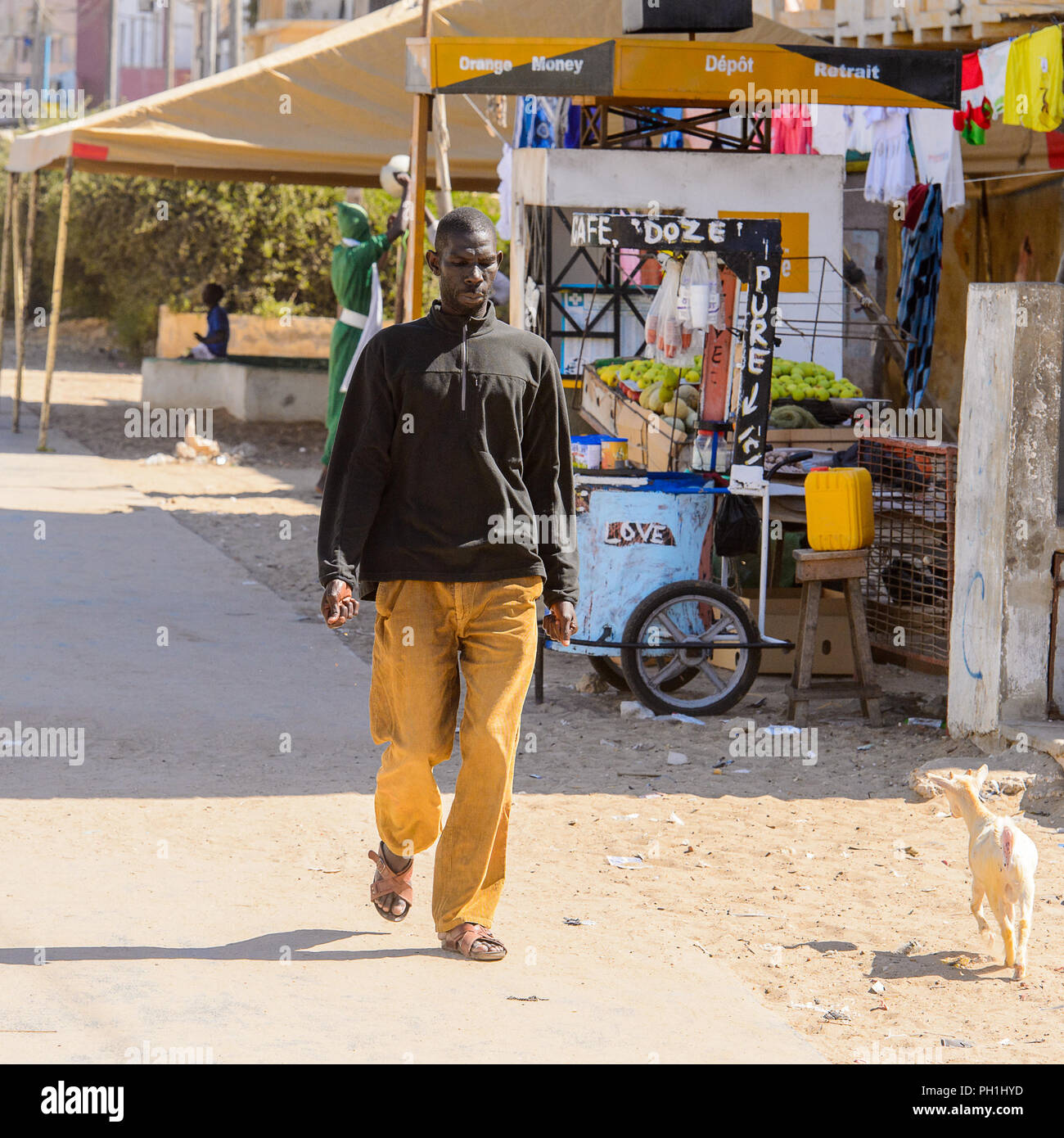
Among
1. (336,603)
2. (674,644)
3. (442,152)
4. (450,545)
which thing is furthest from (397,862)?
(442,152)

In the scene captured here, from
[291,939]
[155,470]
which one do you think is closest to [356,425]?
[291,939]

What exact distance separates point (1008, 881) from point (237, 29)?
33.9 metres

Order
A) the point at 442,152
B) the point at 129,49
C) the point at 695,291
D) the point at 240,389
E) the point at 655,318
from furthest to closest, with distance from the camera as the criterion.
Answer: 1. the point at 129,49
2. the point at 240,389
3. the point at 442,152
4. the point at 655,318
5. the point at 695,291

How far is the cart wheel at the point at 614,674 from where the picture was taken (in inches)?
303

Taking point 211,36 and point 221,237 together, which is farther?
point 211,36

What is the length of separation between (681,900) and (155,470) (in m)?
11.6

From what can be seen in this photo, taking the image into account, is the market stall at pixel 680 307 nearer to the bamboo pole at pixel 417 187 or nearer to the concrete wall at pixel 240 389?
the bamboo pole at pixel 417 187

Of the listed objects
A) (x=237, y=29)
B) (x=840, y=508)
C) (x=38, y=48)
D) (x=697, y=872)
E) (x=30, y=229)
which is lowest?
(x=697, y=872)

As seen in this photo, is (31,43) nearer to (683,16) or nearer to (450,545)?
(683,16)

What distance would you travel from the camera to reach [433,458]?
4238 mm

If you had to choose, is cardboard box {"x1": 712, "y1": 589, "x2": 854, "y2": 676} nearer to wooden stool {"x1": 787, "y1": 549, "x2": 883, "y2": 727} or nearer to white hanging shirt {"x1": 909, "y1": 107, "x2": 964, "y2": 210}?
wooden stool {"x1": 787, "y1": 549, "x2": 883, "y2": 727}

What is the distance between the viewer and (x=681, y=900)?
506cm

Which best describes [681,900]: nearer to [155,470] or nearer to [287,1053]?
[287,1053]

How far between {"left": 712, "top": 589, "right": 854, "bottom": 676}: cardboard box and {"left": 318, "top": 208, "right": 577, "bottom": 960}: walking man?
3547mm
